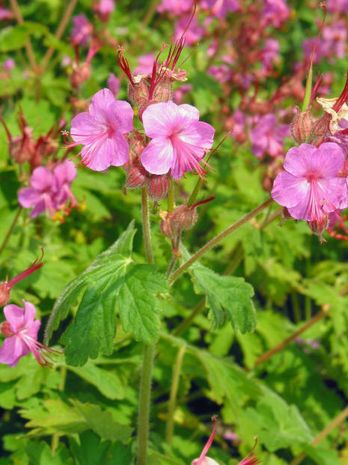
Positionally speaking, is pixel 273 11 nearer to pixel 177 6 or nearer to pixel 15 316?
pixel 177 6

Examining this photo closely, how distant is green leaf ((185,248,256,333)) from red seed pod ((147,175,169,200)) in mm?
367

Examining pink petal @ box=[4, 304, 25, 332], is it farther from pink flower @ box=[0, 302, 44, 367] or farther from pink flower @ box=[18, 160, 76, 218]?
pink flower @ box=[18, 160, 76, 218]

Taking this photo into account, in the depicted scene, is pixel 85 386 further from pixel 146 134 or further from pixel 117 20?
pixel 117 20

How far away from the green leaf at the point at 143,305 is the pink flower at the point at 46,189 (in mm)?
859

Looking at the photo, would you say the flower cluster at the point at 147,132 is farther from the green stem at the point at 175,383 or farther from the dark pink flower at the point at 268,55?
the dark pink flower at the point at 268,55

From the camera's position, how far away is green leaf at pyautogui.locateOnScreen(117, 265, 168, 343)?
1.58 m

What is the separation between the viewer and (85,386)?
8.59 ft

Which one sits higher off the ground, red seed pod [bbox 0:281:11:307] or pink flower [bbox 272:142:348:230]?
pink flower [bbox 272:142:348:230]

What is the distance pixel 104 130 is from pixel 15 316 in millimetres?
563

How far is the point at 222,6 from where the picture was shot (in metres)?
4.04

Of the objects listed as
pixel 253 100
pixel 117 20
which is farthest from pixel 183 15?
pixel 253 100

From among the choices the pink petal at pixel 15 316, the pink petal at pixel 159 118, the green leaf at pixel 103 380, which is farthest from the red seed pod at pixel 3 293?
the green leaf at pixel 103 380

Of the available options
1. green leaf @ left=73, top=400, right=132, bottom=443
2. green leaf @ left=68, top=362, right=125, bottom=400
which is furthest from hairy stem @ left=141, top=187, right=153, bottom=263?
green leaf @ left=68, top=362, right=125, bottom=400

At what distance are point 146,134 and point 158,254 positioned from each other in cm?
85
